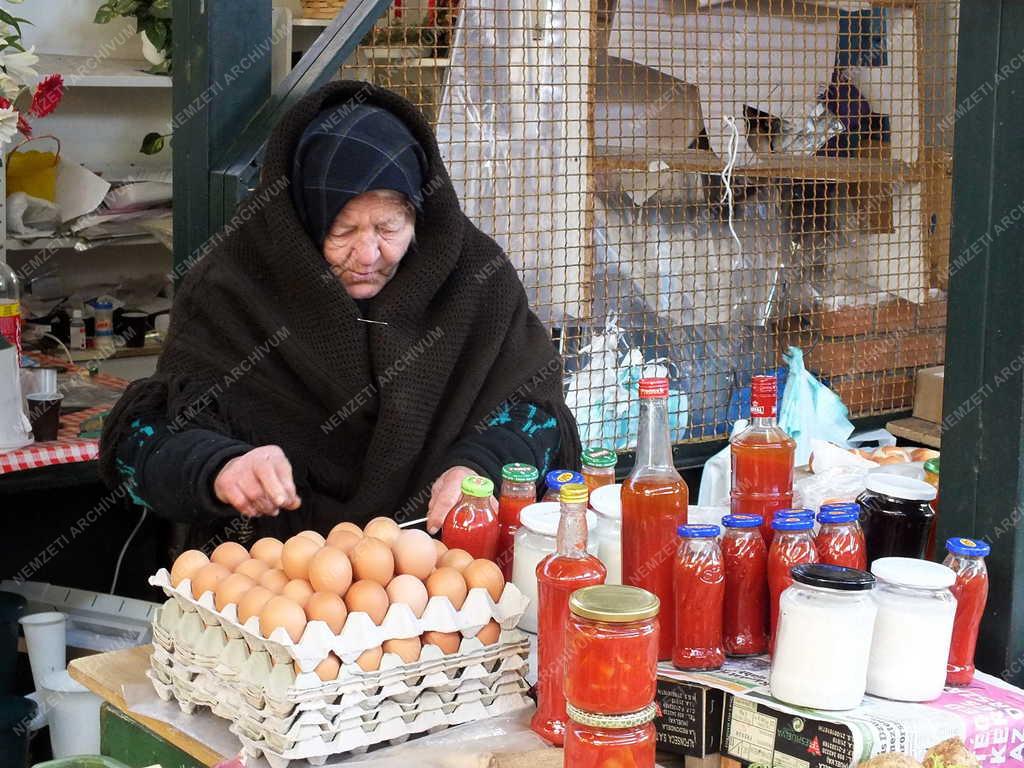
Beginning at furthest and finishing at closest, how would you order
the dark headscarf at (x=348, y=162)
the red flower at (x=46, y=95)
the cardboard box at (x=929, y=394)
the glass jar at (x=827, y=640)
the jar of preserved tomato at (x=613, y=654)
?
the cardboard box at (x=929, y=394) < the red flower at (x=46, y=95) < the dark headscarf at (x=348, y=162) < the glass jar at (x=827, y=640) < the jar of preserved tomato at (x=613, y=654)

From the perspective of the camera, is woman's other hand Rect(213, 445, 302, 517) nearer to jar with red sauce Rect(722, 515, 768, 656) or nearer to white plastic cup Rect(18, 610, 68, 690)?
jar with red sauce Rect(722, 515, 768, 656)

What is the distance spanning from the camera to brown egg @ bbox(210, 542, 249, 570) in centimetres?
173

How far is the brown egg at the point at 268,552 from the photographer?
1.74 metres

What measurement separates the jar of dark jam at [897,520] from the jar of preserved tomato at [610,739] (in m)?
0.55

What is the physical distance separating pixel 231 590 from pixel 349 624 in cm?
20

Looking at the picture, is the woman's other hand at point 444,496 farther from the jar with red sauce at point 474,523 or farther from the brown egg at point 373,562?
the brown egg at point 373,562

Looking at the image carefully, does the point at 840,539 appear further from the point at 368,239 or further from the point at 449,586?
the point at 368,239

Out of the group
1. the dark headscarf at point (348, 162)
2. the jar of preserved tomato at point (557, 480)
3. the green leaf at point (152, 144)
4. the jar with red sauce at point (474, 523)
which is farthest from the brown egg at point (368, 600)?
the green leaf at point (152, 144)

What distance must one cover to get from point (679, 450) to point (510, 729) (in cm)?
210

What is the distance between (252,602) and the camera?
1587 mm

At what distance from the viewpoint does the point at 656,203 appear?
3629mm

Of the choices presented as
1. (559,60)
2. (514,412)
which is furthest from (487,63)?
(514,412)

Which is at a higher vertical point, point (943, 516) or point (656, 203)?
point (656, 203)

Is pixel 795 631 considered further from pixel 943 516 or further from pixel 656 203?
pixel 656 203
